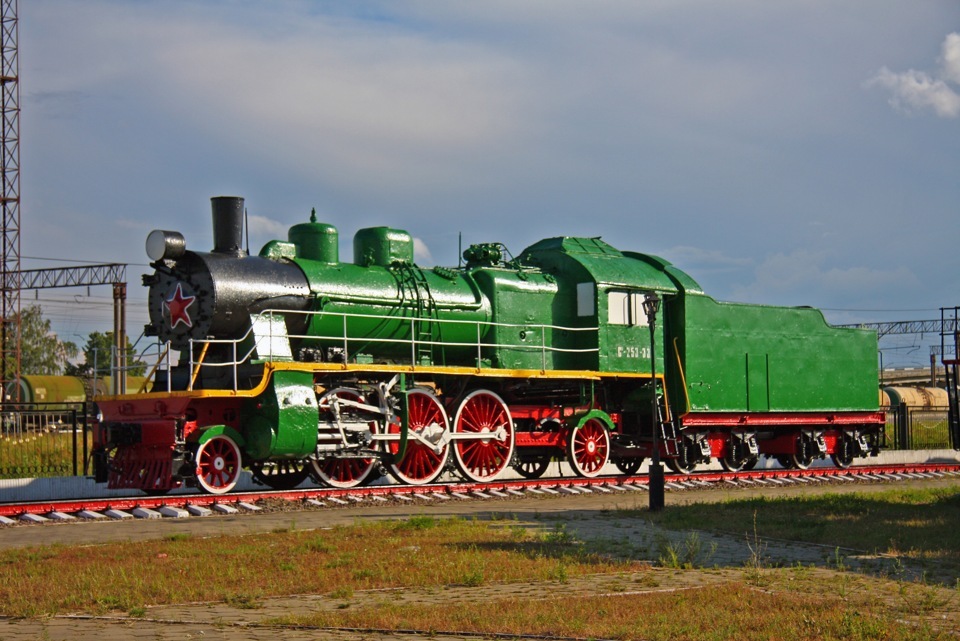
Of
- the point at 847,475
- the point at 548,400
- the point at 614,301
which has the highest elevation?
the point at 614,301

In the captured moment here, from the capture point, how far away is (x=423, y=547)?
11.7 metres

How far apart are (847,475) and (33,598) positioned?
18398 mm

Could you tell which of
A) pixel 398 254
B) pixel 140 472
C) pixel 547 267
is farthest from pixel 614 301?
pixel 140 472

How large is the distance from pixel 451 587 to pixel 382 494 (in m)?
8.20

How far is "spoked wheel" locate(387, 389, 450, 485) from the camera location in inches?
766

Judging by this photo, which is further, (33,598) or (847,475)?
(847,475)

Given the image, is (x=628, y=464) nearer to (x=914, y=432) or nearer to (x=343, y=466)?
(x=343, y=466)

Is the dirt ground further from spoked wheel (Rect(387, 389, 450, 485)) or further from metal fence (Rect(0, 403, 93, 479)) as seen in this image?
metal fence (Rect(0, 403, 93, 479))

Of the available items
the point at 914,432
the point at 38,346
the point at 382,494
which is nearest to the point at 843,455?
the point at 382,494

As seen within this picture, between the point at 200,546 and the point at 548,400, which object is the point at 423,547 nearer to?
the point at 200,546

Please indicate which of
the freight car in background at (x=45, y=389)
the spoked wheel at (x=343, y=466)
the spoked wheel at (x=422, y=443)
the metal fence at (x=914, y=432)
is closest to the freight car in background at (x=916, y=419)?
the metal fence at (x=914, y=432)

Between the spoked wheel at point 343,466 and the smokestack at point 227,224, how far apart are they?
2803 mm

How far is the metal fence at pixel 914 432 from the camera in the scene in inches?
1448

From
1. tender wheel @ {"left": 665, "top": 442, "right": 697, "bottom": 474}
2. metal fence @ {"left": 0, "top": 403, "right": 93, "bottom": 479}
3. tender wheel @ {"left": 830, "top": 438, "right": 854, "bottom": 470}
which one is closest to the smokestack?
metal fence @ {"left": 0, "top": 403, "right": 93, "bottom": 479}
